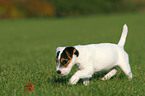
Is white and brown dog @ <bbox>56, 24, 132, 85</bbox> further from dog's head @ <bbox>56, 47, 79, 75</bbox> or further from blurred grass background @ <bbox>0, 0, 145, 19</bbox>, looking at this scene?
blurred grass background @ <bbox>0, 0, 145, 19</bbox>

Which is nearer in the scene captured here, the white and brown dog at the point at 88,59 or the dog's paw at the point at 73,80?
→ the white and brown dog at the point at 88,59

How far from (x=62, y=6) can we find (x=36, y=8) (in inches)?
307

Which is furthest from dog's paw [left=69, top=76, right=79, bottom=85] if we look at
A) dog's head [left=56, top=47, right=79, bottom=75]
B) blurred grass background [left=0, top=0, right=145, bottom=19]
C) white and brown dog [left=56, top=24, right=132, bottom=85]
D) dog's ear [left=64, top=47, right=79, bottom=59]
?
blurred grass background [left=0, top=0, right=145, bottom=19]

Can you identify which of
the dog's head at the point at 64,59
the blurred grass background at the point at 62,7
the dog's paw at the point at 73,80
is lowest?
the blurred grass background at the point at 62,7

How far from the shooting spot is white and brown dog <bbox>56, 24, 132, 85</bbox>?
157 inches

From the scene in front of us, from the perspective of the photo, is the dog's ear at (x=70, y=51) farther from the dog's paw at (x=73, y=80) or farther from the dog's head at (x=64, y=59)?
the dog's paw at (x=73, y=80)

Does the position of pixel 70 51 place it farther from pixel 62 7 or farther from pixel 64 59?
pixel 62 7

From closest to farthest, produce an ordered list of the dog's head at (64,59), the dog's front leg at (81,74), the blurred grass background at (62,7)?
the dog's head at (64,59)
the dog's front leg at (81,74)
the blurred grass background at (62,7)

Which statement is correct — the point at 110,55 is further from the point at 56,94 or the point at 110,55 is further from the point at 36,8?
the point at 36,8

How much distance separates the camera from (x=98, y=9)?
67812 millimetres

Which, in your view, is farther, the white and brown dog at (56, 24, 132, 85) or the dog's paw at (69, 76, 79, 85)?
the dog's paw at (69, 76, 79, 85)

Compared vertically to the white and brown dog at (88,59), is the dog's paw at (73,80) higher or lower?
lower

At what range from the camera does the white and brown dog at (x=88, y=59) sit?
3.99m

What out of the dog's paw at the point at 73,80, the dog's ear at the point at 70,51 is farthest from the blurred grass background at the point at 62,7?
the dog's ear at the point at 70,51
